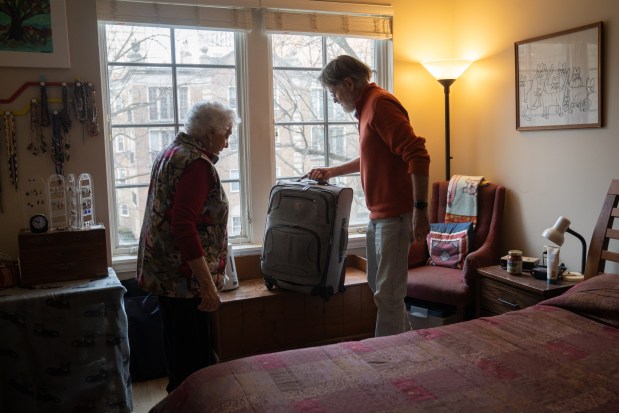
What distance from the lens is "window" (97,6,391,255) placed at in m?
3.11

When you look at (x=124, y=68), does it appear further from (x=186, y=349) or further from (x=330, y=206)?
(x=186, y=349)

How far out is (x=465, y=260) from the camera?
3.03m

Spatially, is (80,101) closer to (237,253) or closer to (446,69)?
(237,253)

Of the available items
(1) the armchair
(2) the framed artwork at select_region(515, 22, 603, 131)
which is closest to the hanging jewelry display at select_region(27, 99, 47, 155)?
(1) the armchair

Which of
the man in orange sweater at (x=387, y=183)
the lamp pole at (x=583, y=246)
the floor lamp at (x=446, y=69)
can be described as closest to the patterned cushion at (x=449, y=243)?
the lamp pole at (x=583, y=246)

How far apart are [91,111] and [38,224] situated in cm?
71

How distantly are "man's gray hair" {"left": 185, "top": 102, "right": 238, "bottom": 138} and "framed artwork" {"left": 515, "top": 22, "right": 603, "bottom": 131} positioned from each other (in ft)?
6.17

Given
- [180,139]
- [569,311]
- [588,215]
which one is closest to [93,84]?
[180,139]

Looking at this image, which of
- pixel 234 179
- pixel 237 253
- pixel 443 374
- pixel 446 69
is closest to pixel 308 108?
pixel 234 179

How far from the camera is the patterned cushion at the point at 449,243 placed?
328 cm

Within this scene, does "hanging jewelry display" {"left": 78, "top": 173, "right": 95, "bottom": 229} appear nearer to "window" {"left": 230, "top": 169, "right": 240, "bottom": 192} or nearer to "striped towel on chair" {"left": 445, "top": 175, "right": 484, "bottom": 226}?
"window" {"left": 230, "top": 169, "right": 240, "bottom": 192}

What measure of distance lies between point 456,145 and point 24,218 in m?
2.68

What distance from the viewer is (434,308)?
3.07m

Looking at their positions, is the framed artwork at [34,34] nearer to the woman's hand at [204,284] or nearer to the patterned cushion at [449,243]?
the woman's hand at [204,284]
